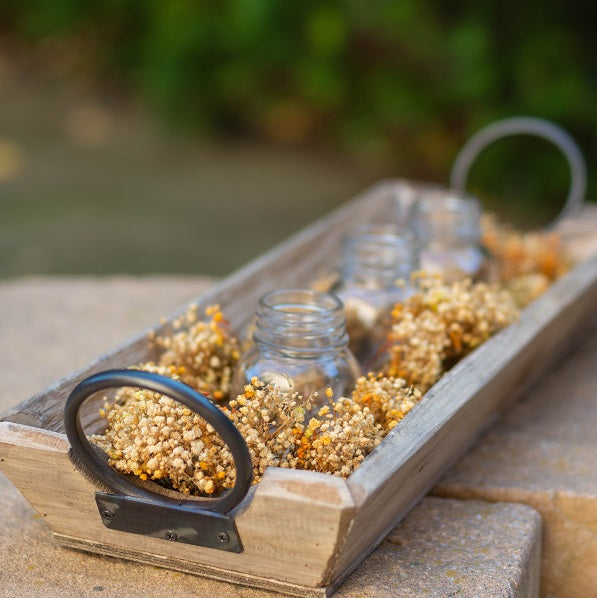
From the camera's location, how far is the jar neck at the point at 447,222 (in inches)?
82.5

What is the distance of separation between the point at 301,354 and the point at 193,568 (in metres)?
0.39

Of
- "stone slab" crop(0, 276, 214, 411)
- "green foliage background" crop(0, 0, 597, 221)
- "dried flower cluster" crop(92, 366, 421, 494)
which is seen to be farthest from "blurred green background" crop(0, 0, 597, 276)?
"dried flower cluster" crop(92, 366, 421, 494)

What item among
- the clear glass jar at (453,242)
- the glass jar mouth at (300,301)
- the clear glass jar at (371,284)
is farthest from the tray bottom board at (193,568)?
the clear glass jar at (453,242)

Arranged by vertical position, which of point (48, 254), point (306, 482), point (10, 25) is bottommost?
point (48, 254)

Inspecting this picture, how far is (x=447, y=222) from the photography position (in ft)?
7.12

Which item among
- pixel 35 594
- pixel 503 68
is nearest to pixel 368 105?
pixel 503 68

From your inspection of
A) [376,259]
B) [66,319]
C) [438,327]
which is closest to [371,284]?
[376,259]

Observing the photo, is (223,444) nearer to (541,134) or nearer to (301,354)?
(301,354)

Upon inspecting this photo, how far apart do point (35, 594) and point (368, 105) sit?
12.9 feet

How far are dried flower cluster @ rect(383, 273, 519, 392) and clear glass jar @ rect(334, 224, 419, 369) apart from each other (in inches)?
1.8

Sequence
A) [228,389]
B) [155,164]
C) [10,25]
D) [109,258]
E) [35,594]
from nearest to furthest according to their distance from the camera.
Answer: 1. [35,594]
2. [228,389]
3. [109,258]
4. [155,164]
5. [10,25]

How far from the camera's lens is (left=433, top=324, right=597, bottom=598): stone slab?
1.68 metres

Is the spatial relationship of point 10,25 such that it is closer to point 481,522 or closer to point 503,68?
point 503,68

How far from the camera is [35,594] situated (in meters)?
1.36
